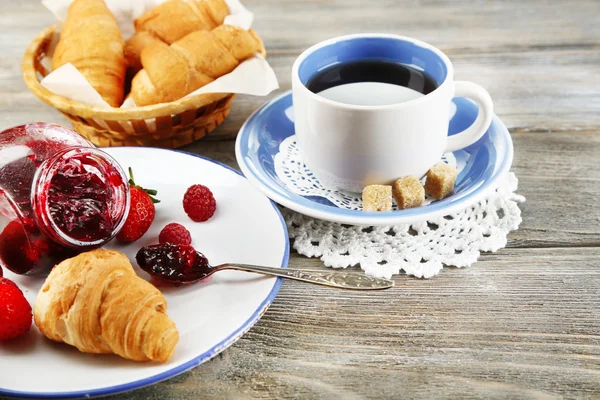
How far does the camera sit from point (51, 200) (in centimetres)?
86

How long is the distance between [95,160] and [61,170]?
49 millimetres

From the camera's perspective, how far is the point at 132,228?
0.95 metres

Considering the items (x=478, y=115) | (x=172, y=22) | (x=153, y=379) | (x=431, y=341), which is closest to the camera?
(x=153, y=379)

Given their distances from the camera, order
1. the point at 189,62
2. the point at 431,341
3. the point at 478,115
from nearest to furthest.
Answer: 1. the point at 431,341
2. the point at 478,115
3. the point at 189,62

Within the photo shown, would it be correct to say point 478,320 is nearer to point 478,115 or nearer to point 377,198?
point 377,198

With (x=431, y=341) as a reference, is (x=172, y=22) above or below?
above

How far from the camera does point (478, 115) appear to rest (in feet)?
3.45

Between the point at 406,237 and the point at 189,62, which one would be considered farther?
the point at 189,62

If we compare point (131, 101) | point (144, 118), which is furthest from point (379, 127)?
point (131, 101)

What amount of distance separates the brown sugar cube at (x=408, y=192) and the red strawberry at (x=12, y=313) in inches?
21.6

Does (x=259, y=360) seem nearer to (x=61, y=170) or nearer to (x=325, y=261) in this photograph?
(x=325, y=261)

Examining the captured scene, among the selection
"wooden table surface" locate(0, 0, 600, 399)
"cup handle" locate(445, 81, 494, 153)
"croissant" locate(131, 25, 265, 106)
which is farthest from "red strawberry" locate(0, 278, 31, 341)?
"cup handle" locate(445, 81, 494, 153)

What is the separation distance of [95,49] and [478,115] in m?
0.75

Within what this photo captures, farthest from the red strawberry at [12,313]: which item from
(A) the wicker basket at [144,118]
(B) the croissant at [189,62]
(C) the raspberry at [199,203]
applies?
(B) the croissant at [189,62]
